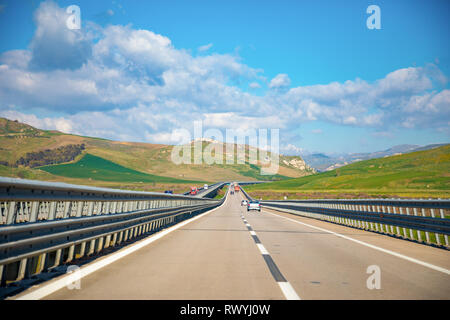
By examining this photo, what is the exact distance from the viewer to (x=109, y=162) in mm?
189625

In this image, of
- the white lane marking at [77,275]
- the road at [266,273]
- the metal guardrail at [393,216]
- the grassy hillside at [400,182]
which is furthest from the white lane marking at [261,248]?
the grassy hillside at [400,182]

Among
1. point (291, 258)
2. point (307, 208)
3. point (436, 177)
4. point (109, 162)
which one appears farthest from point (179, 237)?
point (109, 162)

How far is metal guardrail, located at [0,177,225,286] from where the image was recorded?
5527mm

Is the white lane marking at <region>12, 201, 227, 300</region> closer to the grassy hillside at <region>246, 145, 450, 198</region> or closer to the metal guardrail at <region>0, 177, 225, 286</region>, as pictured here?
the metal guardrail at <region>0, 177, 225, 286</region>

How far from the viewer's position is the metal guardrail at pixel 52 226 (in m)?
5.53

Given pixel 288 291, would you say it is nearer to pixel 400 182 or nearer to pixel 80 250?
pixel 80 250

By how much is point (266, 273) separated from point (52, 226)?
11.7 ft

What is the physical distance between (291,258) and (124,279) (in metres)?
3.95

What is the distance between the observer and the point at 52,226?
260 inches

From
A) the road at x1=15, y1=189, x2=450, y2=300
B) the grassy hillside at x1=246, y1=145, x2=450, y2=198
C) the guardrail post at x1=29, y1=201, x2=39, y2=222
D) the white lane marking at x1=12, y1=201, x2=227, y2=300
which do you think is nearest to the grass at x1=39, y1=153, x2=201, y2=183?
the grassy hillside at x1=246, y1=145, x2=450, y2=198

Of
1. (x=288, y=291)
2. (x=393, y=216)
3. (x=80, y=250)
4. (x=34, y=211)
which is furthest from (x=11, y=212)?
(x=393, y=216)

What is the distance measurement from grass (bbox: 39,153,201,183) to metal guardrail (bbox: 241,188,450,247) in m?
127

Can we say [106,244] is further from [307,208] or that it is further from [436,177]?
[436,177]
